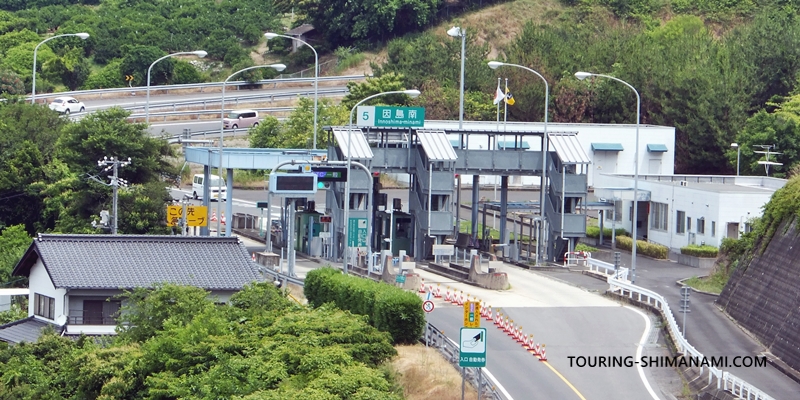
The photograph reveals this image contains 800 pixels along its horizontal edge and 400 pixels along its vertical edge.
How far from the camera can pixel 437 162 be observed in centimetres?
5303

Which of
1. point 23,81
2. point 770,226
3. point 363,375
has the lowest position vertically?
point 363,375

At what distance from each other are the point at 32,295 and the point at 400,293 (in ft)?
47.9

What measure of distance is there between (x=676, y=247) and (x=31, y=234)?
33.0 m

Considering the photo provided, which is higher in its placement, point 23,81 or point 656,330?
point 23,81

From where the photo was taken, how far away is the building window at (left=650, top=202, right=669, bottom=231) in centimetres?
6109

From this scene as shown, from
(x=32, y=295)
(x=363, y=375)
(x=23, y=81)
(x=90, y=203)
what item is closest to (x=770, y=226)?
(x=363, y=375)

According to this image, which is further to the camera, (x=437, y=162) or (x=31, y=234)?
(x=31, y=234)

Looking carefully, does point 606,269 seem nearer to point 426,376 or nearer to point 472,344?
point 426,376

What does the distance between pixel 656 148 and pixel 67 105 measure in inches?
1523

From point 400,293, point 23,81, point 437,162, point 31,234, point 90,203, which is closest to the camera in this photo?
point 400,293

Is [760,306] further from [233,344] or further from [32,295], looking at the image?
[32,295]

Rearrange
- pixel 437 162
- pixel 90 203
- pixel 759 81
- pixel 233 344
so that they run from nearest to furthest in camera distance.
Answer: pixel 233 344 → pixel 437 162 → pixel 90 203 → pixel 759 81

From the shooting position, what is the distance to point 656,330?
3769 cm

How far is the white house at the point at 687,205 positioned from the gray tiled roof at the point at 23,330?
28191 mm
